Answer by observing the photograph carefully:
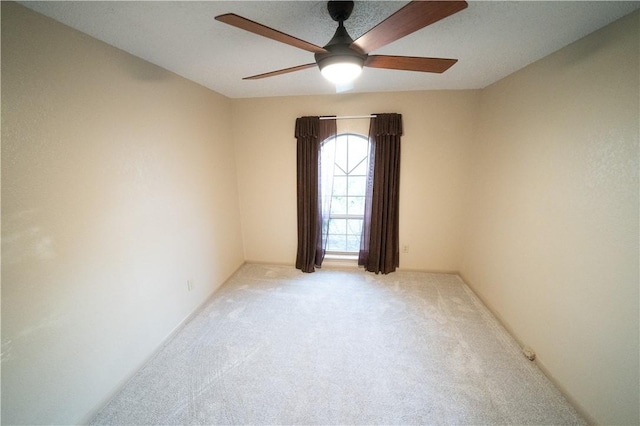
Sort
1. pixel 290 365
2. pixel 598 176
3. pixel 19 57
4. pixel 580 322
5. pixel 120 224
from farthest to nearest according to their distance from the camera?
pixel 290 365 < pixel 120 224 < pixel 580 322 < pixel 598 176 < pixel 19 57

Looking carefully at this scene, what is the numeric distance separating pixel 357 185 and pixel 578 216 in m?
2.17

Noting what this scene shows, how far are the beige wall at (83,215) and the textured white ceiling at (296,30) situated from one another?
0.71 ft

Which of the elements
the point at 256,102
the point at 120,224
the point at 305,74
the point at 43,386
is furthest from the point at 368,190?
the point at 43,386

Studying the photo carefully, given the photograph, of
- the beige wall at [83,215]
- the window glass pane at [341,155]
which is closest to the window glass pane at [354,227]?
the window glass pane at [341,155]

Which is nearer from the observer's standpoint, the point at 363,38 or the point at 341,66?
the point at 363,38

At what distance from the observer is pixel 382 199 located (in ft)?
10.0

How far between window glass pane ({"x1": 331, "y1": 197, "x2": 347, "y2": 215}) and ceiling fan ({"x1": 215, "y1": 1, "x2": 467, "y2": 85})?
2.09 metres

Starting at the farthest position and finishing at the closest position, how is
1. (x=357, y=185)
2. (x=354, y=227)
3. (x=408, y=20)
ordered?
(x=354, y=227) → (x=357, y=185) → (x=408, y=20)

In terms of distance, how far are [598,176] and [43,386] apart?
131 inches

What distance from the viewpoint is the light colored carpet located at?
4.98ft

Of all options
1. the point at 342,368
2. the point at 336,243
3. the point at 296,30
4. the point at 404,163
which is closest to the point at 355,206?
the point at 336,243

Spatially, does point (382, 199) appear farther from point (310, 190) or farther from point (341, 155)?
point (310, 190)

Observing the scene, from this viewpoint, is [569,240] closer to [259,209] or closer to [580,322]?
[580,322]

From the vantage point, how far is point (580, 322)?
1508 mm
